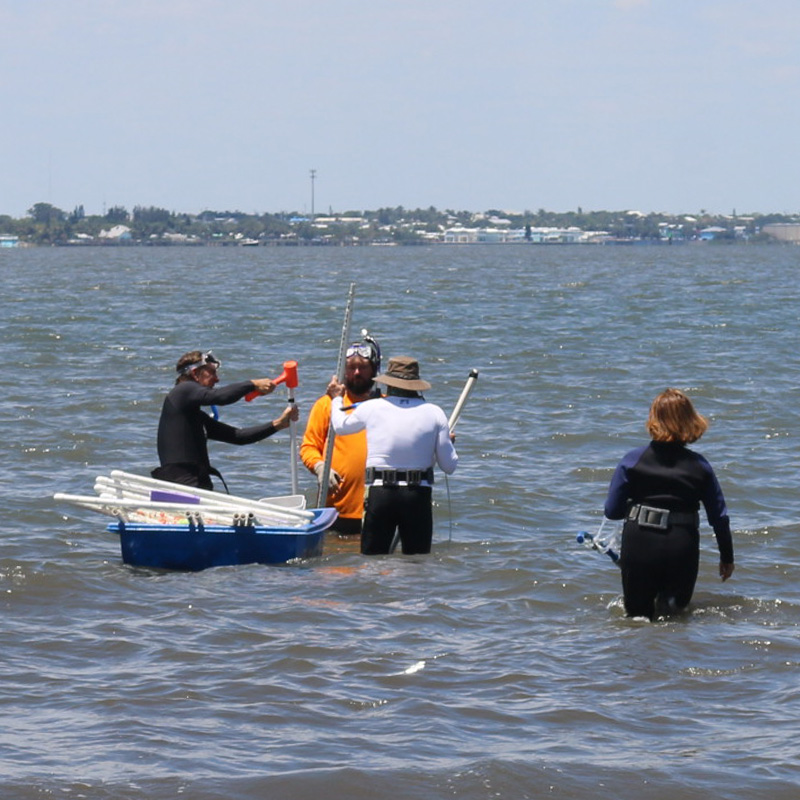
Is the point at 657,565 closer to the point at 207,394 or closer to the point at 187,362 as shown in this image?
the point at 207,394

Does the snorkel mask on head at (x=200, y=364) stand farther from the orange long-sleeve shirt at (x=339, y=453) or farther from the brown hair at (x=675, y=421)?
the brown hair at (x=675, y=421)

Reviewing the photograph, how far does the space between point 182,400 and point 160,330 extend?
2718 cm

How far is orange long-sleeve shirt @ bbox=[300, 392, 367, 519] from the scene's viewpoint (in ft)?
38.1

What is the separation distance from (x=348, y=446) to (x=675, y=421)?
140 inches

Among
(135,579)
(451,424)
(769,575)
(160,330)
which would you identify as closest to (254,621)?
(135,579)

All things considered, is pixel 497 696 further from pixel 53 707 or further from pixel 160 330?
pixel 160 330

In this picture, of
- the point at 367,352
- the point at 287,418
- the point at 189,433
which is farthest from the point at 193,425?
the point at 367,352

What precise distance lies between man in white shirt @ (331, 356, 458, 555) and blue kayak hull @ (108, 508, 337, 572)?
639 millimetres

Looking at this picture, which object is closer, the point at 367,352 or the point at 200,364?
the point at 367,352

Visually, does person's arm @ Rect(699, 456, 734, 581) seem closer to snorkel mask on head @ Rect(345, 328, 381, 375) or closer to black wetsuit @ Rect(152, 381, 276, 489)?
snorkel mask on head @ Rect(345, 328, 381, 375)

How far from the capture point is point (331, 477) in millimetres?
11648

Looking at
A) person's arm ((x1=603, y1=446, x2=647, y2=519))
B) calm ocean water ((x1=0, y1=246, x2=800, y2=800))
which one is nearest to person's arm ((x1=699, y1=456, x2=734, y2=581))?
person's arm ((x1=603, y1=446, x2=647, y2=519))

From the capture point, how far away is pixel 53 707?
799 cm

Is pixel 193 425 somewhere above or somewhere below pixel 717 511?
above
